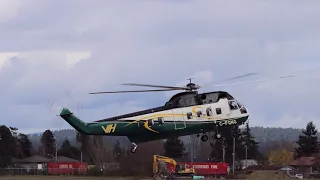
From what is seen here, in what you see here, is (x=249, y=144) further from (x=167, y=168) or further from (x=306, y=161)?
(x=167, y=168)

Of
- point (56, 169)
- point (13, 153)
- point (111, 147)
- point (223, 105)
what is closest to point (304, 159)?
point (111, 147)

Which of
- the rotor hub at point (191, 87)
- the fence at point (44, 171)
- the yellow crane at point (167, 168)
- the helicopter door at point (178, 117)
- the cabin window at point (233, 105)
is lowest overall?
the fence at point (44, 171)

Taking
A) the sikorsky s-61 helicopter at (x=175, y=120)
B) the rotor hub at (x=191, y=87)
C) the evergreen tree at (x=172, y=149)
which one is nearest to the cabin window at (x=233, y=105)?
the sikorsky s-61 helicopter at (x=175, y=120)

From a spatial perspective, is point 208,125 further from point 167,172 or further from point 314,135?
point 314,135

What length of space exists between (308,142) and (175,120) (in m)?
121

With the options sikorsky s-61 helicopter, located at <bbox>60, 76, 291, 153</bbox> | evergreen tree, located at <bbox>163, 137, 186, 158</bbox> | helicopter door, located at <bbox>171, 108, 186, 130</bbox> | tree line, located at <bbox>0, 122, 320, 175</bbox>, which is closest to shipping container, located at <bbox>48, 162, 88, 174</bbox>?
tree line, located at <bbox>0, 122, 320, 175</bbox>

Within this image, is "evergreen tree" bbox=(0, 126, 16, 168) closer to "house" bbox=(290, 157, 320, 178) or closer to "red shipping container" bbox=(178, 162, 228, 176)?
"red shipping container" bbox=(178, 162, 228, 176)

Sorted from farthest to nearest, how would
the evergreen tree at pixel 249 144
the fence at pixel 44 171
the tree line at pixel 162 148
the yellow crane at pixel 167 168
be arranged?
the evergreen tree at pixel 249 144 < the tree line at pixel 162 148 < the fence at pixel 44 171 < the yellow crane at pixel 167 168

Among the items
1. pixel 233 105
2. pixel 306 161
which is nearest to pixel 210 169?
pixel 306 161

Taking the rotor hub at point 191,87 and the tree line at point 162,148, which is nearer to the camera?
the rotor hub at point 191,87

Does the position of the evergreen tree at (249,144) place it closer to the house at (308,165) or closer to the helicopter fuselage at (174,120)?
the house at (308,165)

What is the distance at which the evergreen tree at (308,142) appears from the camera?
16925 centimetres

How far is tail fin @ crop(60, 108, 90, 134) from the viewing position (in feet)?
185

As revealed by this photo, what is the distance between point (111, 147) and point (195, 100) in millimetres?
114323
